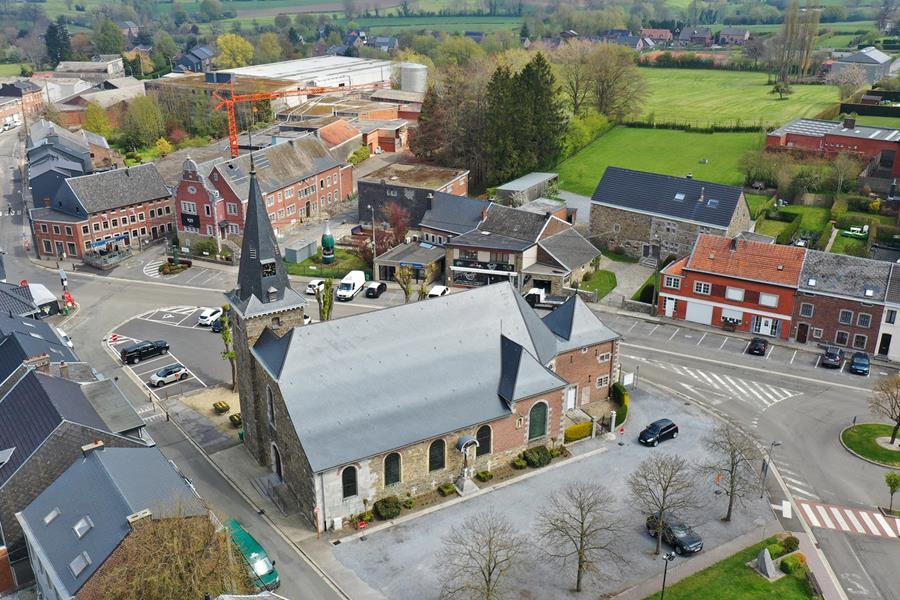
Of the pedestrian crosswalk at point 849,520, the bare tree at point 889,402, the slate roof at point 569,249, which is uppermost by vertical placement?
the slate roof at point 569,249

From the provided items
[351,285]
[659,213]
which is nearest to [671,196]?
[659,213]

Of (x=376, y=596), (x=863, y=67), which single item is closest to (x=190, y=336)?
(x=376, y=596)

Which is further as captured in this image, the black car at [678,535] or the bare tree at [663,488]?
the bare tree at [663,488]

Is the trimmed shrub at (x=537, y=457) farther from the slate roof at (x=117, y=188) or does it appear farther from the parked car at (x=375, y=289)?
the slate roof at (x=117, y=188)

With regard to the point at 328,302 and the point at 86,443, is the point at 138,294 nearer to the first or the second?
the point at 328,302

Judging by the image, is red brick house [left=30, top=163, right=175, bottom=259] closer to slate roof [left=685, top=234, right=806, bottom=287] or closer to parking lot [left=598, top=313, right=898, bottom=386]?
parking lot [left=598, top=313, right=898, bottom=386]

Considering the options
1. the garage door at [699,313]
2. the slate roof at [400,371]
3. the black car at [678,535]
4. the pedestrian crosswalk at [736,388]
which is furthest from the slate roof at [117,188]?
the black car at [678,535]
